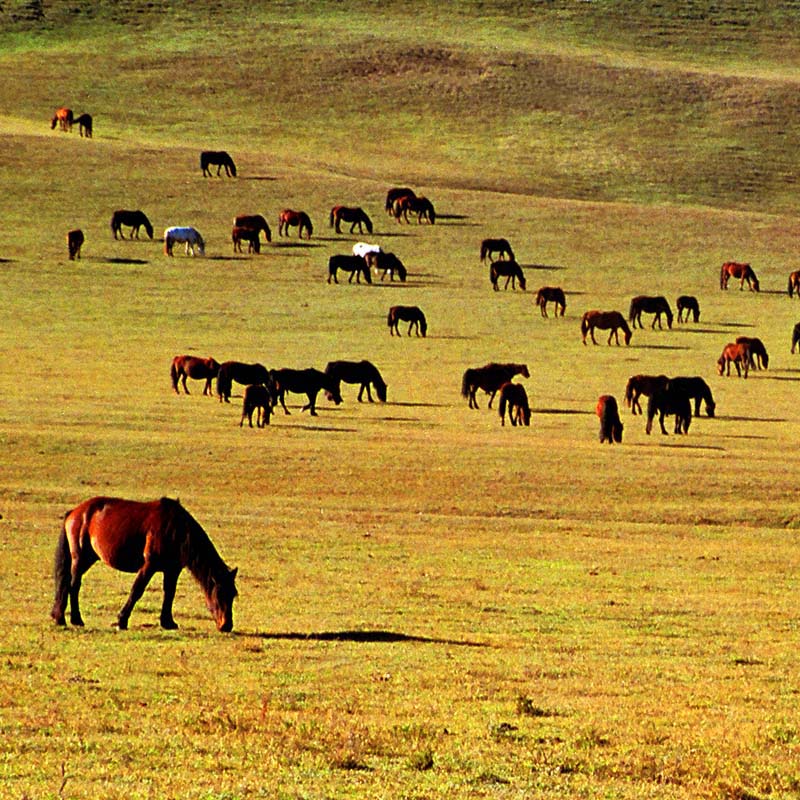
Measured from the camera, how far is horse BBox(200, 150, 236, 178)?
66.2 metres

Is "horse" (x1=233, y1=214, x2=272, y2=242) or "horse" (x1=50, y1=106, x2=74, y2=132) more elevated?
"horse" (x1=50, y1=106, x2=74, y2=132)

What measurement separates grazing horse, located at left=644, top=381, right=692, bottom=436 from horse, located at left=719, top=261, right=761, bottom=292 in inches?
882

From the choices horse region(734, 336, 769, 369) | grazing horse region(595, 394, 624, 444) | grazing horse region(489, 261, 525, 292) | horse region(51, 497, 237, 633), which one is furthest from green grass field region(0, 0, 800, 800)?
grazing horse region(489, 261, 525, 292)

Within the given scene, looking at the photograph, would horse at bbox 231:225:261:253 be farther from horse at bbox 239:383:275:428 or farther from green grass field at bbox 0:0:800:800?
horse at bbox 239:383:275:428

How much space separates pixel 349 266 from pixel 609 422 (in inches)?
923

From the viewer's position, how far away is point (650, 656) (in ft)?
45.6

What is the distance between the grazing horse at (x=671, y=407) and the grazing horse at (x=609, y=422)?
5.31ft

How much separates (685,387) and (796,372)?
362 inches

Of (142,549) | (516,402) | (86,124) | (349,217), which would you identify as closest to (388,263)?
(349,217)

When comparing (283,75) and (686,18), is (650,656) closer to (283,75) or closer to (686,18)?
(283,75)

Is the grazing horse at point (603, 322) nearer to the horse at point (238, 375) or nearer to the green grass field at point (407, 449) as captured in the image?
the green grass field at point (407, 449)

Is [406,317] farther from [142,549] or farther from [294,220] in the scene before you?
[142,549]

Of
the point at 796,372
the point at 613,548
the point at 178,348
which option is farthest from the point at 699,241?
the point at 613,548

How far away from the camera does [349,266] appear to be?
173 ft
